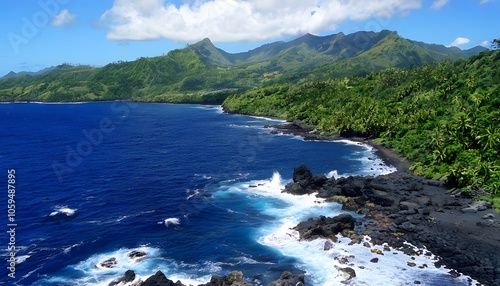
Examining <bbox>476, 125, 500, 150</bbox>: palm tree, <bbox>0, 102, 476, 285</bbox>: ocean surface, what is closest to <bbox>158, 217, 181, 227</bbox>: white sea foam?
<bbox>0, 102, 476, 285</bbox>: ocean surface

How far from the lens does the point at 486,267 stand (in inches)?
2254

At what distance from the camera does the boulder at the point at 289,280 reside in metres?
53.0

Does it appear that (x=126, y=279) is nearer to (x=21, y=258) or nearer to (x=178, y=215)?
(x=21, y=258)

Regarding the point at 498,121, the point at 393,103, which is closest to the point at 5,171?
the point at 498,121

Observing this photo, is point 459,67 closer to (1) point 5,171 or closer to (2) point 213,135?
(2) point 213,135

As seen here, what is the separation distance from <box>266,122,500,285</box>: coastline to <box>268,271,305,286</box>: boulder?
63.1ft

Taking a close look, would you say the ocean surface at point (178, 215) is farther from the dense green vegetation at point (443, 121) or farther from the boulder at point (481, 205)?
the boulder at point (481, 205)

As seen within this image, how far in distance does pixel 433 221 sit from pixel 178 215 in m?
53.0

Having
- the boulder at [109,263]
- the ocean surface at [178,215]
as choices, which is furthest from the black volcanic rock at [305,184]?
the boulder at [109,263]

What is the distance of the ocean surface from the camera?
59938 millimetres

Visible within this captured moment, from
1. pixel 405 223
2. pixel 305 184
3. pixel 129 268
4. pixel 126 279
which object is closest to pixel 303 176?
pixel 305 184

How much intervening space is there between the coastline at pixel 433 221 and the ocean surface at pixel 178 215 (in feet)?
11.9

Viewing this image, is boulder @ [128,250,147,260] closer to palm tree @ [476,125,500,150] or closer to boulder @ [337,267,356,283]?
boulder @ [337,267,356,283]

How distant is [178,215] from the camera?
82.6 meters
